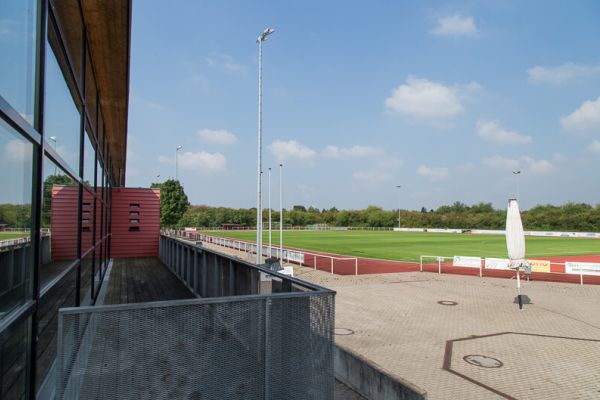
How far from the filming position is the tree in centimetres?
6506

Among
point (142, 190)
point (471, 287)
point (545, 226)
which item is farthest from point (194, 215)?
point (471, 287)

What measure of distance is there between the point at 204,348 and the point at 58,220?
313 centimetres

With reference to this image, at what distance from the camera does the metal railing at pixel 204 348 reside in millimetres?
2736

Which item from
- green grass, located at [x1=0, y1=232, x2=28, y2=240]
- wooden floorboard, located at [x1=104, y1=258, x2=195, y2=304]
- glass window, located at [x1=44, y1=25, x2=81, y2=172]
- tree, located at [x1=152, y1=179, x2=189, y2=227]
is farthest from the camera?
tree, located at [x1=152, y1=179, x2=189, y2=227]

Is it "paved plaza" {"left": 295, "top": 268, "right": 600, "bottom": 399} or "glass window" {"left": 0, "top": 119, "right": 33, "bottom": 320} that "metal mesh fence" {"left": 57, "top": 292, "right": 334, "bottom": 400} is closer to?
"glass window" {"left": 0, "top": 119, "right": 33, "bottom": 320}

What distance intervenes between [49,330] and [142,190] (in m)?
19.5

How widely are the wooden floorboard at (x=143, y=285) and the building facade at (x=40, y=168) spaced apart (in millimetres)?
3296

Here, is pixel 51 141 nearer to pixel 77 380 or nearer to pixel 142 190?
pixel 77 380

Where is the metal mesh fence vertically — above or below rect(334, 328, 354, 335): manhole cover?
above

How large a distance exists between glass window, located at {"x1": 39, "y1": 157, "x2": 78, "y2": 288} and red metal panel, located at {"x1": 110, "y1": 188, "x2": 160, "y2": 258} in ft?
54.3

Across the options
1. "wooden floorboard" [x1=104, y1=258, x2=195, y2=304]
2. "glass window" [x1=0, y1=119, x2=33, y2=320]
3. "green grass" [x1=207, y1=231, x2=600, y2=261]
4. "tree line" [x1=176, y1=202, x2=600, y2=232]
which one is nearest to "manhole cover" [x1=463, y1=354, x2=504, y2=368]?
"wooden floorboard" [x1=104, y1=258, x2=195, y2=304]

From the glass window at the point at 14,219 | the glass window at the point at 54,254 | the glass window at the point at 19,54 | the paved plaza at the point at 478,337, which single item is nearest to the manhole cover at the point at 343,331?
the paved plaza at the point at 478,337

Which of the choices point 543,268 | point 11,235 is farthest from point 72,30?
point 543,268

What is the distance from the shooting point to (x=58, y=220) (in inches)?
204
